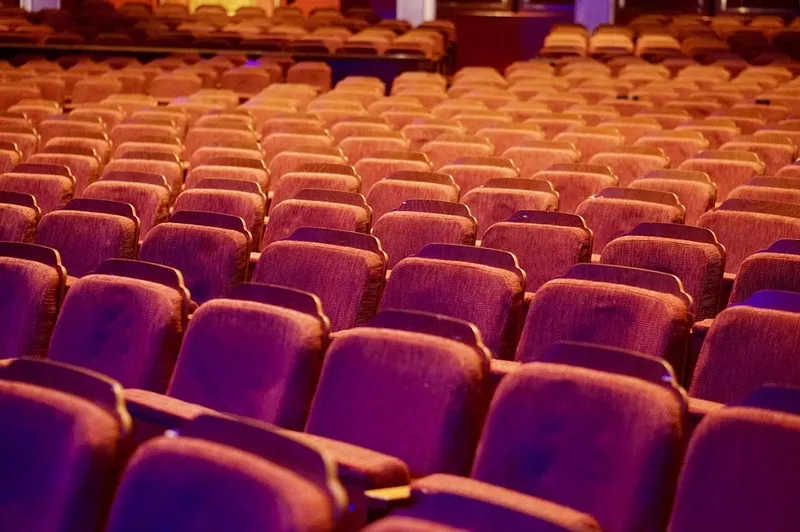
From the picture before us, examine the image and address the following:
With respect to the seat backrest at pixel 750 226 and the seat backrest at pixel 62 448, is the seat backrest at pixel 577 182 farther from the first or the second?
the seat backrest at pixel 62 448

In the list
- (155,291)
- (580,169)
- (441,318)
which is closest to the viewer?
(441,318)

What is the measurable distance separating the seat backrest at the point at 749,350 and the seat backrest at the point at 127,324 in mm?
444

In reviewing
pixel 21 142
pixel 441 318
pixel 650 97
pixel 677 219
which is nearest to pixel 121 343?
pixel 441 318

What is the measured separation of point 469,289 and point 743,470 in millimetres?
415

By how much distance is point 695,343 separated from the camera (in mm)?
969

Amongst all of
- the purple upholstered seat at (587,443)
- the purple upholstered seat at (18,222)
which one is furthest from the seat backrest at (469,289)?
the purple upholstered seat at (18,222)

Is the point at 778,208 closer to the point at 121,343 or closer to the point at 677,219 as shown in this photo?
the point at 677,219

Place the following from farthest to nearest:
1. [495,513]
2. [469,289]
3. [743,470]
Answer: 1. [469,289]
2. [743,470]
3. [495,513]

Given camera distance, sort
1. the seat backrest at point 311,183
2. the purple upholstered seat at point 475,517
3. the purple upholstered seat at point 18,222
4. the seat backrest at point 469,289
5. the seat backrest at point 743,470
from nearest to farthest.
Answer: the purple upholstered seat at point 475,517 < the seat backrest at point 743,470 < the seat backrest at point 469,289 < the purple upholstered seat at point 18,222 < the seat backrest at point 311,183

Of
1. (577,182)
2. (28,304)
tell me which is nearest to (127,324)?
(28,304)

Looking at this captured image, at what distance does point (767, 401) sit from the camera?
23.0 inches

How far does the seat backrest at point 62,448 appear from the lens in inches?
22.6

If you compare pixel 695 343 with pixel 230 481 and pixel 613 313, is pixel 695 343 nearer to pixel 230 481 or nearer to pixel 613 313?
pixel 613 313

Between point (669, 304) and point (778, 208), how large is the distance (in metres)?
0.49
